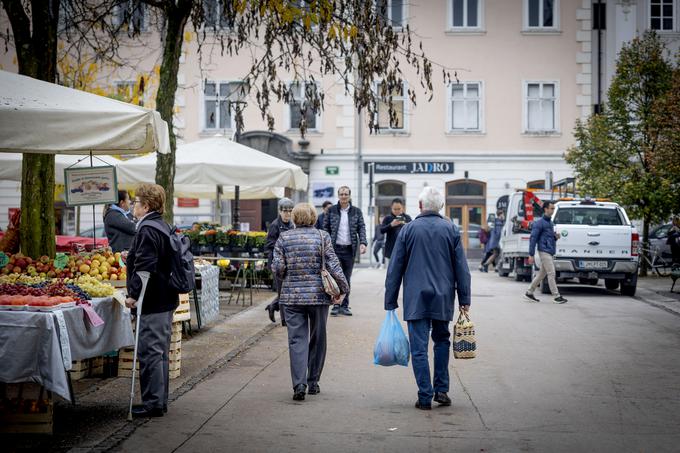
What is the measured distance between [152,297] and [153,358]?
0.47 m

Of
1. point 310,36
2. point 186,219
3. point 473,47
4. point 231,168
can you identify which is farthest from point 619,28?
point 310,36

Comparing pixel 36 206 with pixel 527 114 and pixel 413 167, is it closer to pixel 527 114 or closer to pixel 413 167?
pixel 413 167

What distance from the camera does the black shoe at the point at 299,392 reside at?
26.2 ft

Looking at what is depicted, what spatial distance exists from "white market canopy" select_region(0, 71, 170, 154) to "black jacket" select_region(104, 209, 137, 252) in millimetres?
4224

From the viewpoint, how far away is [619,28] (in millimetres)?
35438

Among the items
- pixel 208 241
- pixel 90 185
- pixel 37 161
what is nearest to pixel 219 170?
pixel 208 241

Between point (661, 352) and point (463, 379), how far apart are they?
342 centimetres

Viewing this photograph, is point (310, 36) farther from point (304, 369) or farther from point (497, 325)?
point (304, 369)

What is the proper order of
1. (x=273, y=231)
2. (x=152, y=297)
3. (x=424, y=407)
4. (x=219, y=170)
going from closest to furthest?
(x=152, y=297) → (x=424, y=407) → (x=273, y=231) → (x=219, y=170)

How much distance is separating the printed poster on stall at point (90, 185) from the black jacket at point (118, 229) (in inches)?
91.5

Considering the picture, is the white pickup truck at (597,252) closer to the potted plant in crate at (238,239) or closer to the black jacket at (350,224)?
the black jacket at (350,224)

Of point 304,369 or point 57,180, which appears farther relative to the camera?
point 57,180

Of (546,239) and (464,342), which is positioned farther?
(546,239)

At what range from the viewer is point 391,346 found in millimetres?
7711
